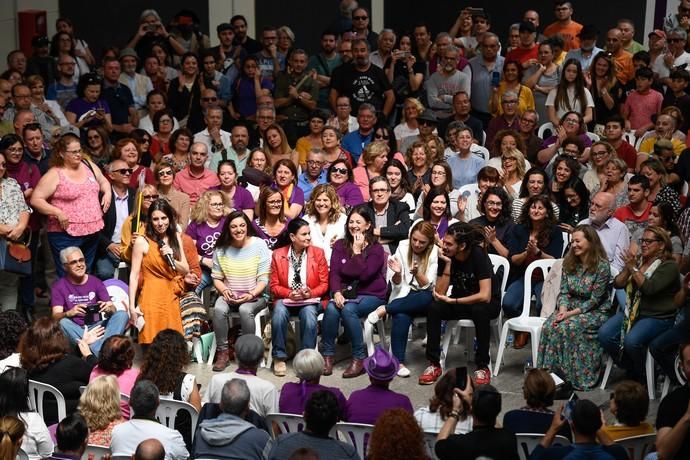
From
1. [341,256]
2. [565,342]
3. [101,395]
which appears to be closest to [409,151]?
[341,256]

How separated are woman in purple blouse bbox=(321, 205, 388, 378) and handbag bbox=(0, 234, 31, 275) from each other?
234cm

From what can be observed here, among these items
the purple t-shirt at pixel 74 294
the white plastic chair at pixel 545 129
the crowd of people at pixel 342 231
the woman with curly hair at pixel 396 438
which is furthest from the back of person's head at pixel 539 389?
the white plastic chair at pixel 545 129

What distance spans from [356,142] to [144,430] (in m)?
5.53

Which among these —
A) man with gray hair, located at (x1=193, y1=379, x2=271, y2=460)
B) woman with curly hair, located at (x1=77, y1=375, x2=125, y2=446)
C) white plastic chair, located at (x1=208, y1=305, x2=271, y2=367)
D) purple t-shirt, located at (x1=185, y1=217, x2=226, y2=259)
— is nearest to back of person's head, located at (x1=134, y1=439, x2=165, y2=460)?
man with gray hair, located at (x1=193, y1=379, x2=271, y2=460)

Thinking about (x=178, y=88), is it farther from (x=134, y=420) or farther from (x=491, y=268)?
(x=134, y=420)

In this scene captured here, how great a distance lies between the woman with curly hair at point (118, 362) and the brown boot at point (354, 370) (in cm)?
199

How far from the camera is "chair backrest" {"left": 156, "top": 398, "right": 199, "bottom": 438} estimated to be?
6.07 m

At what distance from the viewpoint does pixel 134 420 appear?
562cm

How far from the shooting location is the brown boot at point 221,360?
8.30 metres

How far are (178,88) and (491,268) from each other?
5.00 m

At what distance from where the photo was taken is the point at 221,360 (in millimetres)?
8336

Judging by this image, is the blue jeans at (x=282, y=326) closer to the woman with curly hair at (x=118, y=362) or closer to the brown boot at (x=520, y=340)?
the brown boot at (x=520, y=340)

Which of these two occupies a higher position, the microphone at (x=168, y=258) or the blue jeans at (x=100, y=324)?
the microphone at (x=168, y=258)

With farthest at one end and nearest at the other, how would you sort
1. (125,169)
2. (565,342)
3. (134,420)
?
(125,169) < (565,342) < (134,420)
